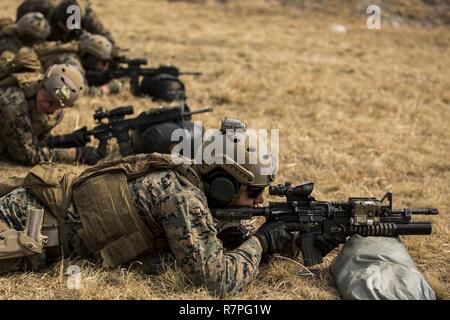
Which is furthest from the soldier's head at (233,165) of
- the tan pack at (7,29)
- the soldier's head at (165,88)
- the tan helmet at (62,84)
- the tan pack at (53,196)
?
the tan pack at (7,29)

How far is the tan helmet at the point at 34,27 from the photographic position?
9398 mm

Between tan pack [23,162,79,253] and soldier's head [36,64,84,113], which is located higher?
soldier's head [36,64,84,113]

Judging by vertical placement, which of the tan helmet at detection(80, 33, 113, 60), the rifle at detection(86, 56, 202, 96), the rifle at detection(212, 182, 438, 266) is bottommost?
the rifle at detection(212, 182, 438, 266)

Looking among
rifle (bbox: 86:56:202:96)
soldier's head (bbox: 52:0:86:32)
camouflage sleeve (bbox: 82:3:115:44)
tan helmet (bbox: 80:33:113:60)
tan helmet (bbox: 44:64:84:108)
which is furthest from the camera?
camouflage sleeve (bbox: 82:3:115:44)

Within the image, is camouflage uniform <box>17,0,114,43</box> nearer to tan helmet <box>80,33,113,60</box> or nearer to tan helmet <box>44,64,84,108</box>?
tan helmet <box>80,33,113,60</box>

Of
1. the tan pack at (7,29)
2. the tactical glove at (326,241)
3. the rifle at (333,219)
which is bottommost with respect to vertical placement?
the tactical glove at (326,241)

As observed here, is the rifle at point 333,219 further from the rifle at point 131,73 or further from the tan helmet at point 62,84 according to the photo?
the rifle at point 131,73

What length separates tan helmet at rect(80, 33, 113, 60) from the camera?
928cm

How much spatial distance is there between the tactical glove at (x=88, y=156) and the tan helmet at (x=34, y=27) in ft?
10.3

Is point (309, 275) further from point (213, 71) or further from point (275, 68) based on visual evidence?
point (275, 68)

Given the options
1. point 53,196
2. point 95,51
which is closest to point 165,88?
point 95,51

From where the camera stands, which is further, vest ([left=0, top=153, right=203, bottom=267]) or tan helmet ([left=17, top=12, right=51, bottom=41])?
tan helmet ([left=17, top=12, right=51, bottom=41])

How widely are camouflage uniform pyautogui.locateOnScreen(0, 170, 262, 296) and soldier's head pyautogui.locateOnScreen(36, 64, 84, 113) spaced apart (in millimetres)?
2281

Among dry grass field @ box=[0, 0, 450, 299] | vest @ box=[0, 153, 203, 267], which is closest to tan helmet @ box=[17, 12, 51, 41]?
dry grass field @ box=[0, 0, 450, 299]
